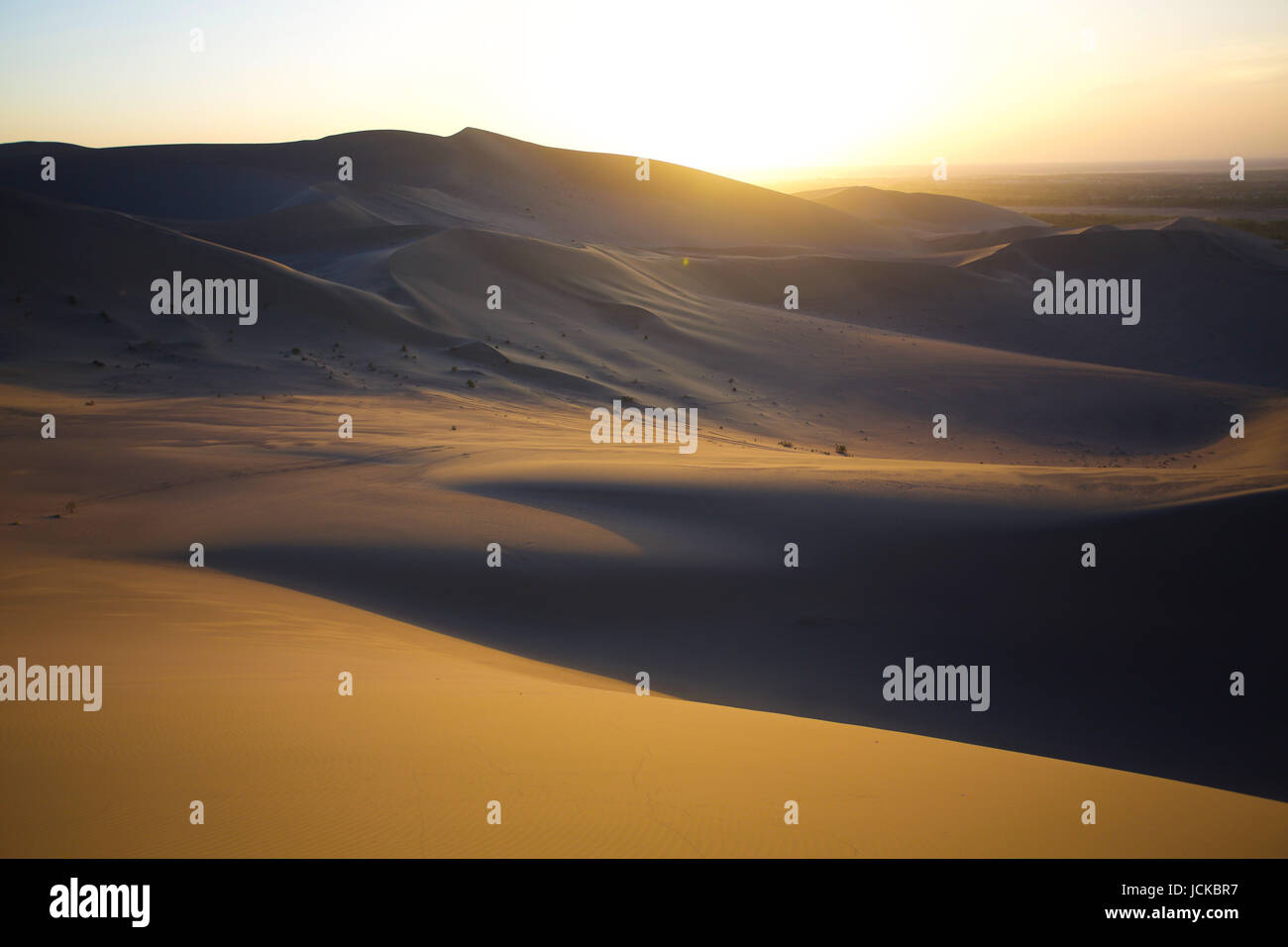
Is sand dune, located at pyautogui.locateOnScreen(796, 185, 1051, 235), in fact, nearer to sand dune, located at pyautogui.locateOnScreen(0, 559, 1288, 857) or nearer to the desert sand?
the desert sand

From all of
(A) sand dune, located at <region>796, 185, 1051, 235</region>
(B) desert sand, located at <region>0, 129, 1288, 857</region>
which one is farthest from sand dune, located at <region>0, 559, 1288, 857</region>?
(A) sand dune, located at <region>796, 185, 1051, 235</region>

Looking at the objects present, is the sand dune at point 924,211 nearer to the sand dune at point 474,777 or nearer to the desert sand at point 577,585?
the desert sand at point 577,585

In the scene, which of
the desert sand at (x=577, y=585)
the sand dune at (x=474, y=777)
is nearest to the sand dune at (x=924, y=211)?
the desert sand at (x=577, y=585)

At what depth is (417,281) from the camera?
26.4 meters

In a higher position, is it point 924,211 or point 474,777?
point 924,211

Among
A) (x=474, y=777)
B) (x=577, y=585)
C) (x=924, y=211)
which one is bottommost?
(x=474, y=777)

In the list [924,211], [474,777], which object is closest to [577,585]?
[474,777]

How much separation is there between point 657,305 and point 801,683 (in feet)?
76.5

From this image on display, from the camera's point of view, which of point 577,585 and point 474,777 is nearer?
point 474,777

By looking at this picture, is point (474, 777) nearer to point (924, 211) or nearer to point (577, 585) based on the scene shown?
point (577, 585)

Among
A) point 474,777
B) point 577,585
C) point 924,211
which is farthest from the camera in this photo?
point 924,211

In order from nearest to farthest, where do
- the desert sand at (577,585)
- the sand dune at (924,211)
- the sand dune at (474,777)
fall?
the sand dune at (474,777), the desert sand at (577,585), the sand dune at (924,211)

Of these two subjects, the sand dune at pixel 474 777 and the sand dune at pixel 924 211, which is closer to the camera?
the sand dune at pixel 474 777
